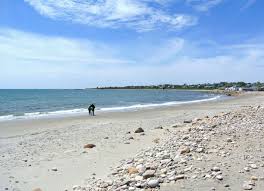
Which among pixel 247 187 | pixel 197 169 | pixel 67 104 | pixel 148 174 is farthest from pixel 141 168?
pixel 67 104

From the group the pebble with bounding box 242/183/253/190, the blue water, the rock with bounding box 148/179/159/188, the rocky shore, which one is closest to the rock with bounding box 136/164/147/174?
the rocky shore

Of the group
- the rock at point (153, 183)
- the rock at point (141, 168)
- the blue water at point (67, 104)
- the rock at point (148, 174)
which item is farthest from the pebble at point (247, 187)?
the blue water at point (67, 104)

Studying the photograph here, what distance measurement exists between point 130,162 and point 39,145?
6.40 m

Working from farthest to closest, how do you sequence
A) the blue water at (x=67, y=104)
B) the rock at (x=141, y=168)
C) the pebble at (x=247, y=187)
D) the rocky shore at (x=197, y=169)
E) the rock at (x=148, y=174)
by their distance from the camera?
the blue water at (x=67, y=104), the rock at (x=141, y=168), the rock at (x=148, y=174), the rocky shore at (x=197, y=169), the pebble at (x=247, y=187)

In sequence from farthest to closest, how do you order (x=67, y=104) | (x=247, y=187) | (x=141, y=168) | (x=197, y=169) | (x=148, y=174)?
(x=67, y=104) → (x=141, y=168) → (x=197, y=169) → (x=148, y=174) → (x=247, y=187)

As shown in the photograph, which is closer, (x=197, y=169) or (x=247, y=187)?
(x=247, y=187)

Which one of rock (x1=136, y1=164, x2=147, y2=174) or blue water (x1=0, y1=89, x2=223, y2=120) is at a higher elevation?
rock (x1=136, y1=164, x2=147, y2=174)

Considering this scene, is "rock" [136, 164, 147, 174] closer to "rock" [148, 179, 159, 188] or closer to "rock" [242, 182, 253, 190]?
"rock" [148, 179, 159, 188]

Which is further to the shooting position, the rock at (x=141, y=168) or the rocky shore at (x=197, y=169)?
the rock at (x=141, y=168)

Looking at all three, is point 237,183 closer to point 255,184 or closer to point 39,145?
point 255,184

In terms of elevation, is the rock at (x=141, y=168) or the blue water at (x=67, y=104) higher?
the rock at (x=141, y=168)

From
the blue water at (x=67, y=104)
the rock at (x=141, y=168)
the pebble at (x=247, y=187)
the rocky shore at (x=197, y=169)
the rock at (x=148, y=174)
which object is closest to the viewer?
the pebble at (x=247, y=187)

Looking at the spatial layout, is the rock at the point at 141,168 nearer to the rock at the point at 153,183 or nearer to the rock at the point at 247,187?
the rock at the point at 153,183

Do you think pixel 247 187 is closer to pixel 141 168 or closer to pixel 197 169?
pixel 197 169
